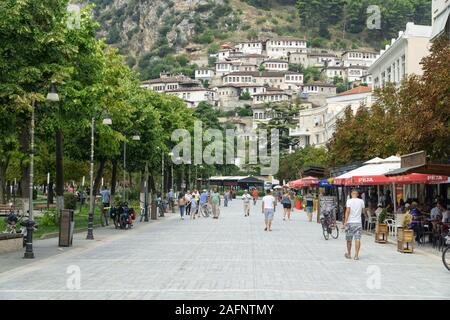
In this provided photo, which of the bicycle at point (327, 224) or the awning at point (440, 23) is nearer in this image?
the bicycle at point (327, 224)

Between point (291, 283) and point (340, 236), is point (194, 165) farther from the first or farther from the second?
point (291, 283)

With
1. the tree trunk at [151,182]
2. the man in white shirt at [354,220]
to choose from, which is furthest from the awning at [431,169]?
the tree trunk at [151,182]

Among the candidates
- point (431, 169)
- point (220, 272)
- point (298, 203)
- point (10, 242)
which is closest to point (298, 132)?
point (298, 203)

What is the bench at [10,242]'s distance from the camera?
2094 cm

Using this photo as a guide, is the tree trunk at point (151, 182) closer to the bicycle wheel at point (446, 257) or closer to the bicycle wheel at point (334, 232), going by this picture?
the bicycle wheel at point (334, 232)

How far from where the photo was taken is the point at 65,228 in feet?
76.5

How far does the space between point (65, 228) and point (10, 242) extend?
2.25m

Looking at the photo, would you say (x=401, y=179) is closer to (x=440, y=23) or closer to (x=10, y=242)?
(x=10, y=242)

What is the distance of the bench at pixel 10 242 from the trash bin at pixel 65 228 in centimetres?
147

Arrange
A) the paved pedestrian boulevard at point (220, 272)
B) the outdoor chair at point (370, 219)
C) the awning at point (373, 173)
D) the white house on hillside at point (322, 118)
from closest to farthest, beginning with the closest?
the paved pedestrian boulevard at point (220, 272) < the awning at point (373, 173) < the outdoor chair at point (370, 219) < the white house on hillside at point (322, 118)

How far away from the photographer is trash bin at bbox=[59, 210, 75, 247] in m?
23.1
